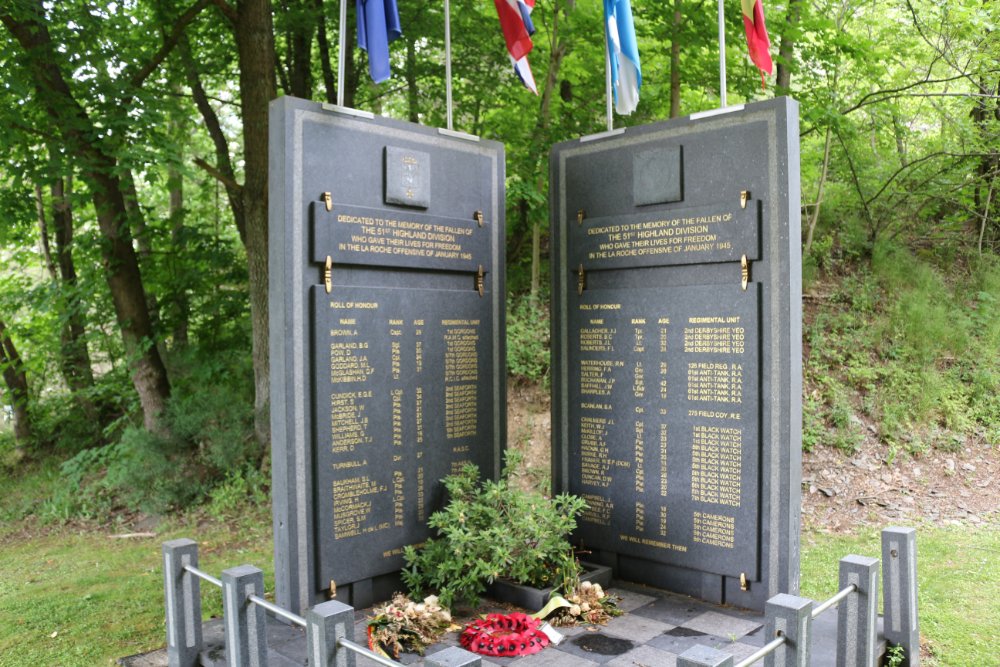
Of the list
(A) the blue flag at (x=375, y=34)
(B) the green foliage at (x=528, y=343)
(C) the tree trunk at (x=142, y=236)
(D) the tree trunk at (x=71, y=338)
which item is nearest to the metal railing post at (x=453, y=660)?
(A) the blue flag at (x=375, y=34)

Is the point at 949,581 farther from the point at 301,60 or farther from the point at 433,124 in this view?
the point at 301,60

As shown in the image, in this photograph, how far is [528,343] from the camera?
11.3 m

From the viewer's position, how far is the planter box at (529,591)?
18.0ft

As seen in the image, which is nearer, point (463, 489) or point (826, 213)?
point (463, 489)

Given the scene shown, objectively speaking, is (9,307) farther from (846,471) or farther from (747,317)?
(846,471)

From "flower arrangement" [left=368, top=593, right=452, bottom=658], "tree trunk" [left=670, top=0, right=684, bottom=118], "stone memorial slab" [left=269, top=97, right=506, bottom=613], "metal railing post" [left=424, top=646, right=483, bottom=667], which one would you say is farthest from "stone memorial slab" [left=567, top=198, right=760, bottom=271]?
"tree trunk" [left=670, top=0, right=684, bottom=118]

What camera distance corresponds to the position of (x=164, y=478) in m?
10.3

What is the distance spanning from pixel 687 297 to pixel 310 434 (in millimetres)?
2928

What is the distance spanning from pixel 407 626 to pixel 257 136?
653 centimetres

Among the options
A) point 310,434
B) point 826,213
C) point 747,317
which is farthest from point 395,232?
point 826,213

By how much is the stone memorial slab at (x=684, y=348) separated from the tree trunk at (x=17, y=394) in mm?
10932

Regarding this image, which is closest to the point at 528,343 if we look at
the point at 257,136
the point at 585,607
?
the point at 257,136

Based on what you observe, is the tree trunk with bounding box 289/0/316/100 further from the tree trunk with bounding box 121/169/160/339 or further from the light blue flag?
the light blue flag

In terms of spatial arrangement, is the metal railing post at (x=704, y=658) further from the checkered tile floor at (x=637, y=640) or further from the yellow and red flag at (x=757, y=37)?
the yellow and red flag at (x=757, y=37)
